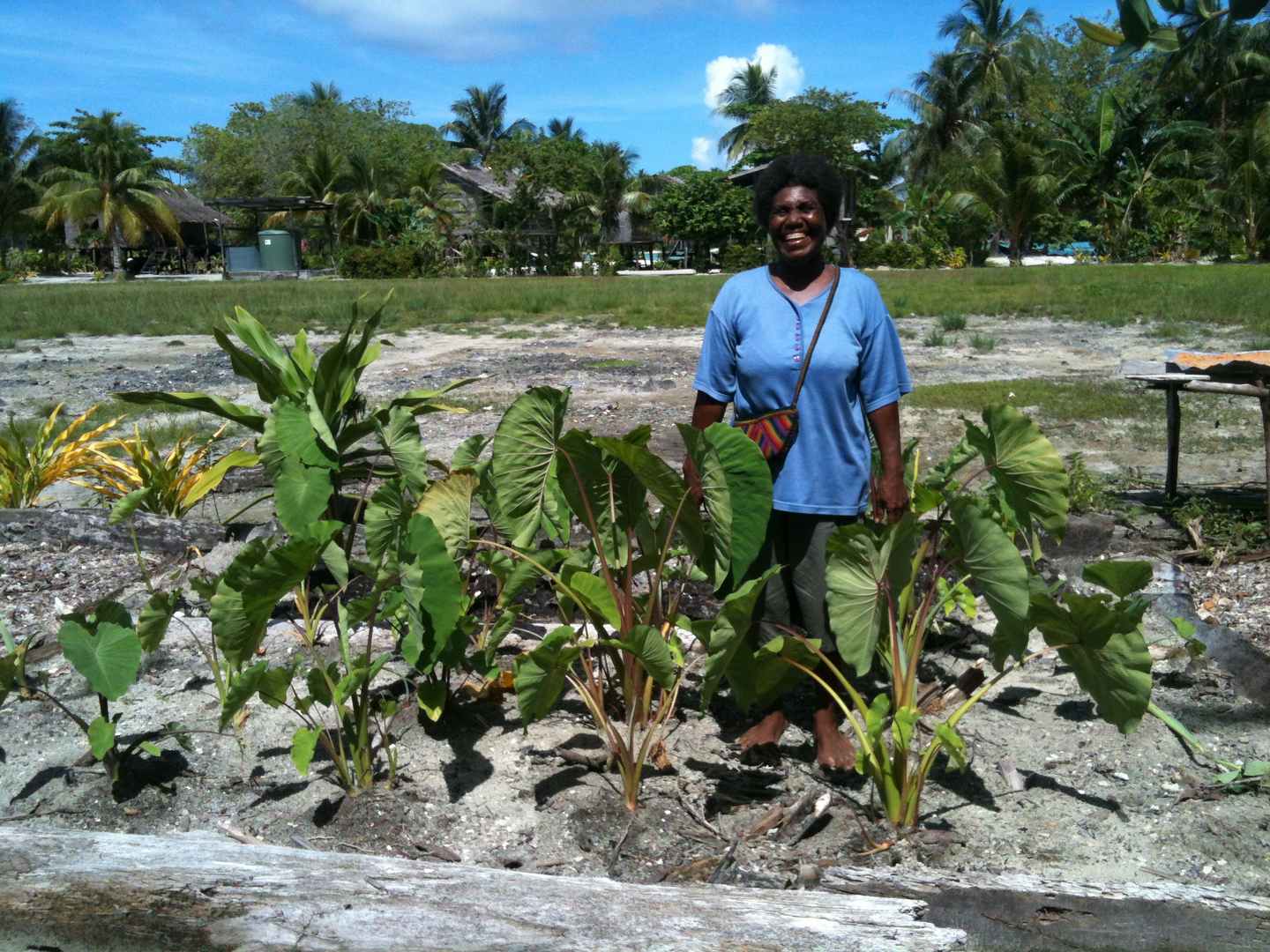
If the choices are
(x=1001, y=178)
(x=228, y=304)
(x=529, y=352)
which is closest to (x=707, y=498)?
(x=529, y=352)

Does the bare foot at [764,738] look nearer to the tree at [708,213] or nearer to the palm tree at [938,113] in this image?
the tree at [708,213]

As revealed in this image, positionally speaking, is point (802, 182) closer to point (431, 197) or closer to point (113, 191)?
point (431, 197)

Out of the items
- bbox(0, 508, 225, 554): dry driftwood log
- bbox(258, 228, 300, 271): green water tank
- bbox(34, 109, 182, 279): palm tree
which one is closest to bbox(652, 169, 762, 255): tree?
bbox(258, 228, 300, 271): green water tank

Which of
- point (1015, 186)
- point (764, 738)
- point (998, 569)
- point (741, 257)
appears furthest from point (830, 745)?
point (1015, 186)

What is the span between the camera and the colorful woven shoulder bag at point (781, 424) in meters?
→ 2.88

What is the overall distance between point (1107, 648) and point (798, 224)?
1.28 m

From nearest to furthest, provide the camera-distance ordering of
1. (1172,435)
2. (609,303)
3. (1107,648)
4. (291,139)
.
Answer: (1107,648)
(1172,435)
(609,303)
(291,139)

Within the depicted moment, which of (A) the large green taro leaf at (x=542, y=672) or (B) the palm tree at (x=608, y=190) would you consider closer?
(A) the large green taro leaf at (x=542, y=672)

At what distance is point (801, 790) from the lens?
293 centimetres

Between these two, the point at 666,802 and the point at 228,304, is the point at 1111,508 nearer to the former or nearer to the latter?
the point at 666,802

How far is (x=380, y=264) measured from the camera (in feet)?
122

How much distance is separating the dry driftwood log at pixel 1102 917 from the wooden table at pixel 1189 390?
265 centimetres

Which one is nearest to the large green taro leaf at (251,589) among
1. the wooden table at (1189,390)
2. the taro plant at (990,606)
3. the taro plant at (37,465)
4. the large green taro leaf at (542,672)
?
the large green taro leaf at (542,672)

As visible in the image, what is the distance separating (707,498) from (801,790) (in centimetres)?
80
